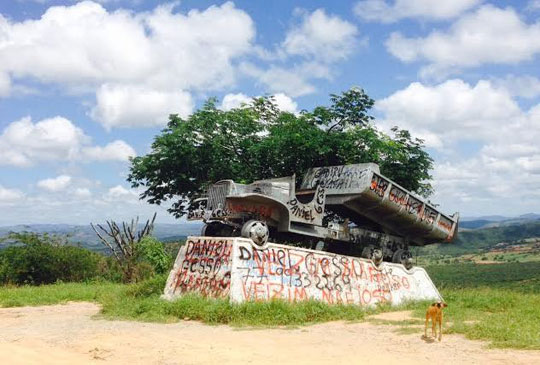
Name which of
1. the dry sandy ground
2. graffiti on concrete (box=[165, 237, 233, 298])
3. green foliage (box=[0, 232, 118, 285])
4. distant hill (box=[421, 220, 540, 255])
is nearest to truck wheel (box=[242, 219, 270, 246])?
graffiti on concrete (box=[165, 237, 233, 298])

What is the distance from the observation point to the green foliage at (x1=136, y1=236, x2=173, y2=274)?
795 inches

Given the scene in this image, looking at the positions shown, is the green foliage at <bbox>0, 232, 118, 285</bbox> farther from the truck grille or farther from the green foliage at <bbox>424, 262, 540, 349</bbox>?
the green foliage at <bbox>424, 262, 540, 349</bbox>

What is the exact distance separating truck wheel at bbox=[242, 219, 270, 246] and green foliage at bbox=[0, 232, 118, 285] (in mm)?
11110

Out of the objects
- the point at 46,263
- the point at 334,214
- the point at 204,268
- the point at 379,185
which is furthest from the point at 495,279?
the point at 204,268

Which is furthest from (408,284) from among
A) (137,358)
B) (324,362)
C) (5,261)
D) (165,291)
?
(5,261)

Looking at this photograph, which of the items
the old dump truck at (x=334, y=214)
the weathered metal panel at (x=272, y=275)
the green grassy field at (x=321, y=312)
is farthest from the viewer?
the old dump truck at (x=334, y=214)

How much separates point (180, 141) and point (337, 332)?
435 inches

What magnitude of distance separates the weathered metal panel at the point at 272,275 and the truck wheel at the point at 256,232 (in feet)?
0.66

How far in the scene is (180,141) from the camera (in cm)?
1912

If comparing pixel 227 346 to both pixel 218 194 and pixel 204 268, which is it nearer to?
pixel 204 268

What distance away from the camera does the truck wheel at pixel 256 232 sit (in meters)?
12.2

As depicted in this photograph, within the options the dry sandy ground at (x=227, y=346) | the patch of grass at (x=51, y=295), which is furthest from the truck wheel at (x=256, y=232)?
the patch of grass at (x=51, y=295)

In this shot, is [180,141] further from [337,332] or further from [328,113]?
[337,332]

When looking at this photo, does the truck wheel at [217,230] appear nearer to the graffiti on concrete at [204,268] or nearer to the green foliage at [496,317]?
the graffiti on concrete at [204,268]
